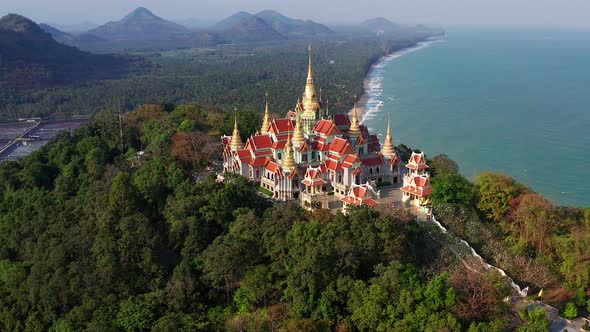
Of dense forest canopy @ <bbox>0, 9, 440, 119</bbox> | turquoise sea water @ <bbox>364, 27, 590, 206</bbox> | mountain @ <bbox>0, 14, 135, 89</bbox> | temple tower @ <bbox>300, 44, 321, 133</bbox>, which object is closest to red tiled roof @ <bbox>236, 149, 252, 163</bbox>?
temple tower @ <bbox>300, 44, 321, 133</bbox>

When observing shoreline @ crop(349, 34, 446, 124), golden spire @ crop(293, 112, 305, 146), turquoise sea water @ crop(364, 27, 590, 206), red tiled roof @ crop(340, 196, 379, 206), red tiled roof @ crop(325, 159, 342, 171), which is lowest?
shoreline @ crop(349, 34, 446, 124)

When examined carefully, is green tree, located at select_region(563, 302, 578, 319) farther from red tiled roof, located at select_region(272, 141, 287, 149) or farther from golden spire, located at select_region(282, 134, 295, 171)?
red tiled roof, located at select_region(272, 141, 287, 149)

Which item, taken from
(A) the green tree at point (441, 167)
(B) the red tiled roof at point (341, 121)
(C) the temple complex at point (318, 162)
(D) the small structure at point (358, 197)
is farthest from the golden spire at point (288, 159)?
(A) the green tree at point (441, 167)

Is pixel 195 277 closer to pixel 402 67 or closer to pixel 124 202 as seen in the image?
pixel 124 202

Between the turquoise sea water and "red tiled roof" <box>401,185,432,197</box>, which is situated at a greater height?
"red tiled roof" <box>401,185,432,197</box>

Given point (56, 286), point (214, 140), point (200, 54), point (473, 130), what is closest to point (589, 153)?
point (473, 130)

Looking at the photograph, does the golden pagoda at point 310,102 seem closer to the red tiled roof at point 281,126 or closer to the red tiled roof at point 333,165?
the red tiled roof at point 281,126
